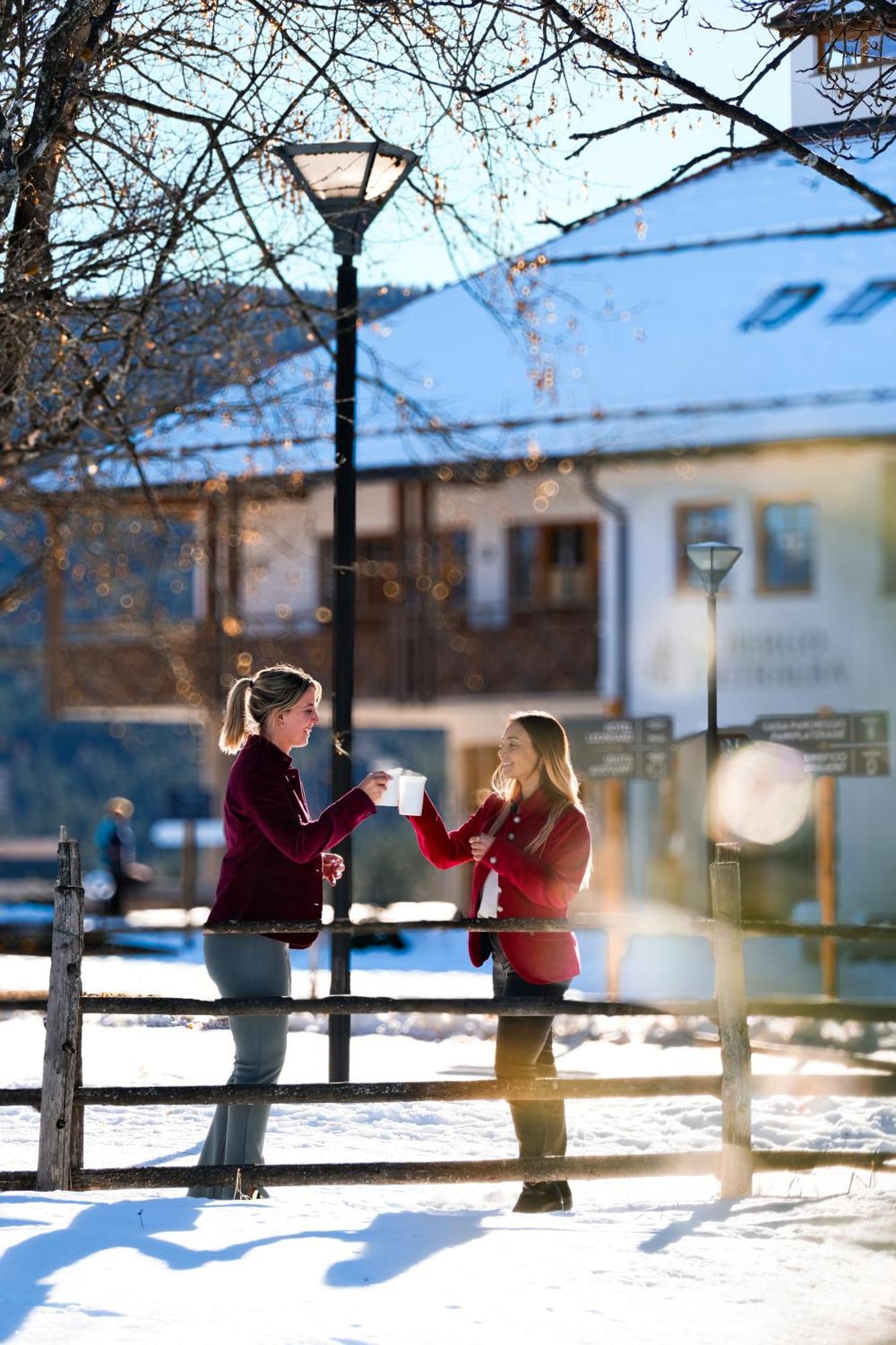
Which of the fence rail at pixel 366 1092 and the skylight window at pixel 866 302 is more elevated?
the skylight window at pixel 866 302

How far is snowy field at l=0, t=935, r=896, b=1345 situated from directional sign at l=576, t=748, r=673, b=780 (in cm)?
509

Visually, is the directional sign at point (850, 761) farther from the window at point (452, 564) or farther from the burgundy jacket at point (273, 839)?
the window at point (452, 564)

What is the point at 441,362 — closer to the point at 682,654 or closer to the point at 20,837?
the point at 682,654

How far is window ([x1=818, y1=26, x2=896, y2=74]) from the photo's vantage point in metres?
7.74

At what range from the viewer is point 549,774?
24.4 ft

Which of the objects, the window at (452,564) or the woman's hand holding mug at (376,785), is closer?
the woman's hand holding mug at (376,785)

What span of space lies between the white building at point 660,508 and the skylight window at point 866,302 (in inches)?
1.1

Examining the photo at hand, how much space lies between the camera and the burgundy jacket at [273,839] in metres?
7.00

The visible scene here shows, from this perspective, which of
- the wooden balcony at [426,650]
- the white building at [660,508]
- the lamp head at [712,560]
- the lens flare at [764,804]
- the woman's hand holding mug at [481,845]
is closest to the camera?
the woman's hand holding mug at [481,845]

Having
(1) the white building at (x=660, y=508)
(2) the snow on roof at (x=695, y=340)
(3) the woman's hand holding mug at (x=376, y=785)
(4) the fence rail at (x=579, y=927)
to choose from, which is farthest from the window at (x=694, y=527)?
(3) the woman's hand holding mug at (x=376, y=785)

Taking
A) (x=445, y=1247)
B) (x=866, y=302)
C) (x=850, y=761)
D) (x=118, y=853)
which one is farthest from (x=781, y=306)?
(x=445, y=1247)

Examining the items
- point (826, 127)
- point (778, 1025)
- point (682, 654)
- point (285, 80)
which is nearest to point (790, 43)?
point (826, 127)

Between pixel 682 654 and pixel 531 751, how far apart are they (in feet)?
62.9

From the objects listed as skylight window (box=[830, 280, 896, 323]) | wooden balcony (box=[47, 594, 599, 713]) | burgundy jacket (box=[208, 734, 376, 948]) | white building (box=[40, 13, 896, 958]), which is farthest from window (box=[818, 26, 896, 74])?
wooden balcony (box=[47, 594, 599, 713])
